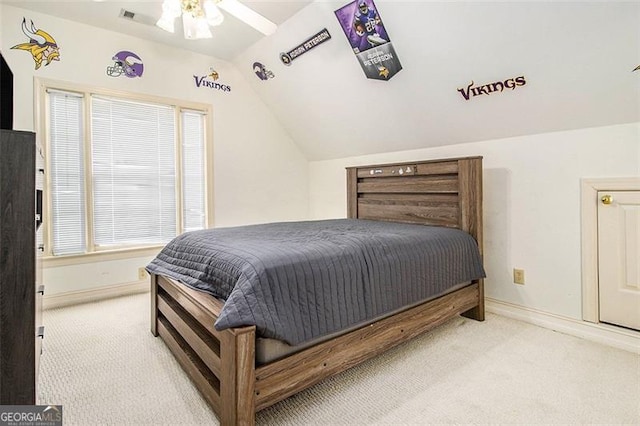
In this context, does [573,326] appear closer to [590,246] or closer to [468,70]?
[590,246]

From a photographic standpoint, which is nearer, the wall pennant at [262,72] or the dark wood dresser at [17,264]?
the dark wood dresser at [17,264]

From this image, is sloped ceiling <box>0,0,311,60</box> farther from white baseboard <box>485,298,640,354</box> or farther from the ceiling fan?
white baseboard <box>485,298,640,354</box>

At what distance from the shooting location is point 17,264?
3.47ft

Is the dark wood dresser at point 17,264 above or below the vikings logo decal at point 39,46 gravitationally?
below

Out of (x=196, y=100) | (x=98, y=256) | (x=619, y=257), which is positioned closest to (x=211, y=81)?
(x=196, y=100)

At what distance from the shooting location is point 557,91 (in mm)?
2076

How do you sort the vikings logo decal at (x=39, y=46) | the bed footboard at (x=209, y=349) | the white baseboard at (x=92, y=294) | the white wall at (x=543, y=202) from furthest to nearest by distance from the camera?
1. the white baseboard at (x=92, y=294)
2. the vikings logo decal at (x=39, y=46)
3. the white wall at (x=543, y=202)
4. the bed footboard at (x=209, y=349)

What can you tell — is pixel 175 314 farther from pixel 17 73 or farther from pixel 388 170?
pixel 17 73

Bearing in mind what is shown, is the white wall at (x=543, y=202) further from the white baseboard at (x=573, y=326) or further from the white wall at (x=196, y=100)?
the white wall at (x=196, y=100)

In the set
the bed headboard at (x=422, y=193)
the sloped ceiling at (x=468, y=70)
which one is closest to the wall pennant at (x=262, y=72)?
the sloped ceiling at (x=468, y=70)

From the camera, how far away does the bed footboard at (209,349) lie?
47.8 inches

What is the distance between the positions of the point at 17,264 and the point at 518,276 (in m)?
2.89

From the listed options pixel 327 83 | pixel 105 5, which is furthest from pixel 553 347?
pixel 105 5

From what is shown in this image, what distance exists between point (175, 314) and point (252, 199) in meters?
2.25
